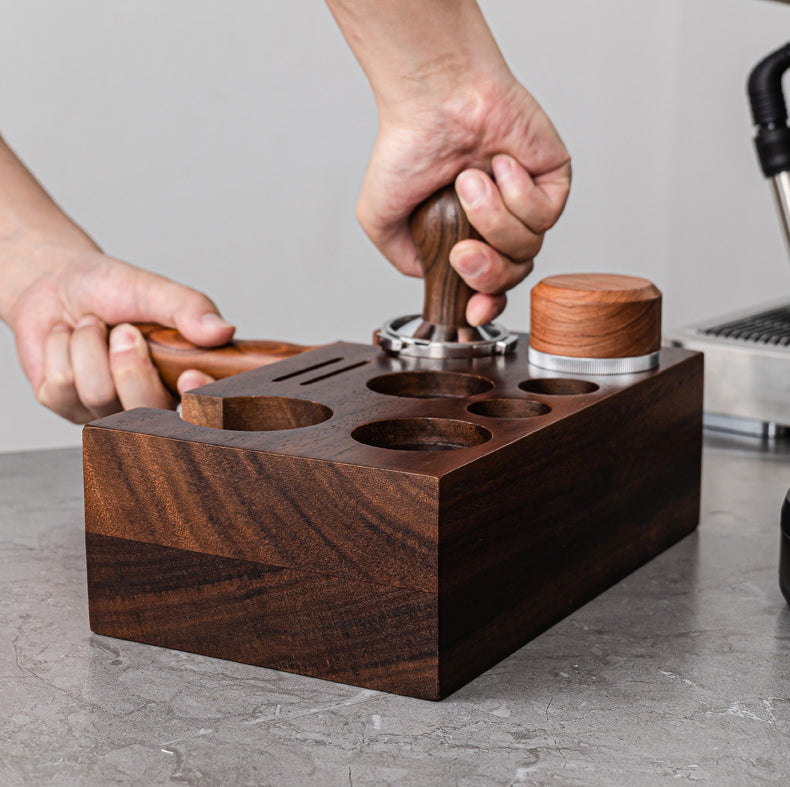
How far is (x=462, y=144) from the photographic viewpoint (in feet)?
2.93

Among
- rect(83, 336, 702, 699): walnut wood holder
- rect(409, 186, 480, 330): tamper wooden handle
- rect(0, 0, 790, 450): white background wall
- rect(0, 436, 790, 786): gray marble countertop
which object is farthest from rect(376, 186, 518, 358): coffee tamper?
rect(0, 0, 790, 450): white background wall

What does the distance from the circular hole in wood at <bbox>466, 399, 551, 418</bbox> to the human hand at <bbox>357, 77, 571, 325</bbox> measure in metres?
0.16

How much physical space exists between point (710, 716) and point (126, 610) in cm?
31

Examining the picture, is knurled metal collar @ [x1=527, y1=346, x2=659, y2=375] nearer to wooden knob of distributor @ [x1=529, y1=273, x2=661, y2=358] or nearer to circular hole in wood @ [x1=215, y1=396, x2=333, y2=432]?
wooden knob of distributor @ [x1=529, y1=273, x2=661, y2=358]

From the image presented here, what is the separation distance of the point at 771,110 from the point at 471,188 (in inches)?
15.7

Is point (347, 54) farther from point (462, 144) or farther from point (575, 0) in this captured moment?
point (462, 144)

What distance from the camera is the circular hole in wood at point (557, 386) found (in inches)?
29.9

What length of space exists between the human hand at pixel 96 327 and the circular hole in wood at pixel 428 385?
0.17 m

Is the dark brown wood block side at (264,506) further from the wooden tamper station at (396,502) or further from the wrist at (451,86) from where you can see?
the wrist at (451,86)

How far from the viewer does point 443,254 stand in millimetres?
887

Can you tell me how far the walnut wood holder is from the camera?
0.58 metres

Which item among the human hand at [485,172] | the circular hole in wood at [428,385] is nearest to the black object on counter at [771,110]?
the human hand at [485,172]

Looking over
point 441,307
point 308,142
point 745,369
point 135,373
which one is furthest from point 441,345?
point 308,142

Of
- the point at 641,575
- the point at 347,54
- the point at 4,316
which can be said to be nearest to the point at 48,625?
the point at 641,575
